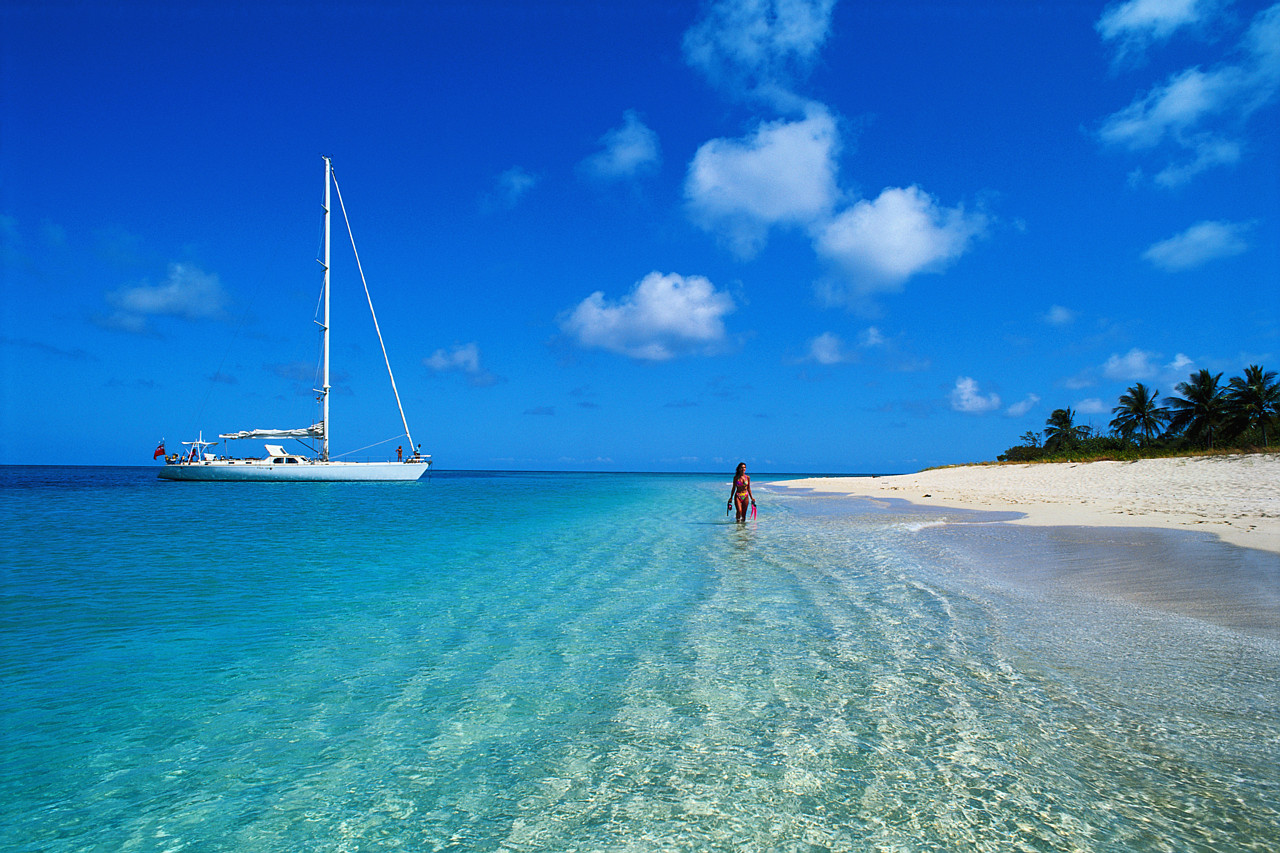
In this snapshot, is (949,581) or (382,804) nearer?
(382,804)

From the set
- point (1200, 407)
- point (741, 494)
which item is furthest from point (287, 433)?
point (1200, 407)

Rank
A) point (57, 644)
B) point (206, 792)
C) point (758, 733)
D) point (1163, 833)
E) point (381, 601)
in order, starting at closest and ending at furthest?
1. point (1163, 833)
2. point (206, 792)
3. point (758, 733)
4. point (57, 644)
5. point (381, 601)

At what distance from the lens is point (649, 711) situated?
4957mm

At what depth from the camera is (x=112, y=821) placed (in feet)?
11.5

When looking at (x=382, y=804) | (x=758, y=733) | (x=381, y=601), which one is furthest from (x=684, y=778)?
(x=381, y=601)

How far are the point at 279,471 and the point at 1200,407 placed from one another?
85.8m

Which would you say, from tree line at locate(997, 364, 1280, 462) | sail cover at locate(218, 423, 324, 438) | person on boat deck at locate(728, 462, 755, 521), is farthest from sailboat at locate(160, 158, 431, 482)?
tree line at locate(997, 364, 1280, 462)

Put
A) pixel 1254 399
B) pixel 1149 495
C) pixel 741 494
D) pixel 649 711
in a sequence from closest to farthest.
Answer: pixel 649 711, pixel 741 494, pixel 1149 495, pixel 1254 399

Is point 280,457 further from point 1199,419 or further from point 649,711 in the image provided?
point 1199,419

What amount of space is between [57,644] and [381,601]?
12.2 ft

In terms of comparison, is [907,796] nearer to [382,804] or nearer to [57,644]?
[382,804]

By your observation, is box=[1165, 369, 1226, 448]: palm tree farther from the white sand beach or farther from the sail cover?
the sail cover

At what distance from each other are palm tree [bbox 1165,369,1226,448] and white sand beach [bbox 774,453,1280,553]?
24.8 m

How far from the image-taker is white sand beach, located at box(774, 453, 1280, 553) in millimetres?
17359
